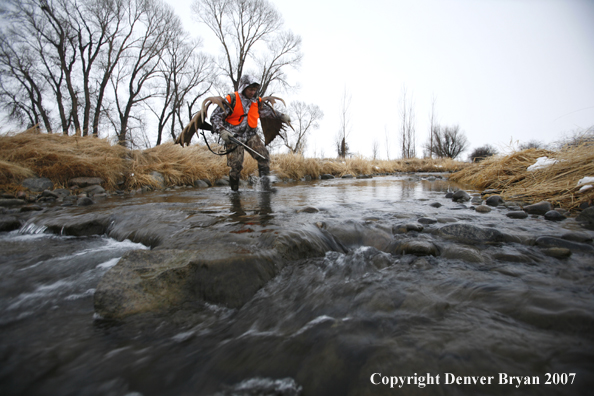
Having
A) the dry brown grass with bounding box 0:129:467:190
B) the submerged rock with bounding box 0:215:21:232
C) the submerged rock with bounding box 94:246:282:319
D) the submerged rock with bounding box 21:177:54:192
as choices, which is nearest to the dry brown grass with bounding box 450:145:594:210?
the submerged rock with bounding box 94:246:282:319

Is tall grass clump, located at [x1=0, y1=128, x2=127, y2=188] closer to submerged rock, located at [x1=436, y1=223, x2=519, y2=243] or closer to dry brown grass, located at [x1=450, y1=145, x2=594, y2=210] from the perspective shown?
submerged rock, located at [x1=436, y1=223, x2=519, y2=243]

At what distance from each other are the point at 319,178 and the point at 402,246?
955 cm

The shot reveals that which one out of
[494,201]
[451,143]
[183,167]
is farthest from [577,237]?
[451,143]

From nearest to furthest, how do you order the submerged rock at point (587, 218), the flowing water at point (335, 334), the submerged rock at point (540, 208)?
the flowing water at point (335, 334) < the submerged rock at point (587, 218) < the submerged rock at point (540, 208)

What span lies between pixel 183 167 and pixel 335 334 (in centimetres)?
810

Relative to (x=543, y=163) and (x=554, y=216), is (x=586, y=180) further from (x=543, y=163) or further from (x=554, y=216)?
(x=543, y=163)

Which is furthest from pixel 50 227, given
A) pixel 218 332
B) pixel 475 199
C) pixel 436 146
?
pixel 436 146

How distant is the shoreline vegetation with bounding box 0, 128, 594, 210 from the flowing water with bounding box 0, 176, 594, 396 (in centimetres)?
203

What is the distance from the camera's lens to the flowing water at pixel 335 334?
0.79 metres

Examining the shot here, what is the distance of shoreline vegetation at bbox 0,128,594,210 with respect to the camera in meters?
2.91

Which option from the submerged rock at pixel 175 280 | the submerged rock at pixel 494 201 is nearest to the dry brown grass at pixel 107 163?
the submerged rock at pixel 175 280

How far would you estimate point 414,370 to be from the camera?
80 centimetres

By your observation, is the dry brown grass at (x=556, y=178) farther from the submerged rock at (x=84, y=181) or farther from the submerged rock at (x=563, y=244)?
the submerged rock at (x=84, y=181)

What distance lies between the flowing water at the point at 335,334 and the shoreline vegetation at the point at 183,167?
6.67ft
